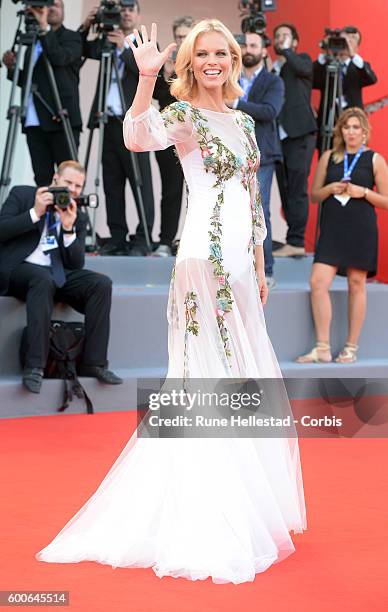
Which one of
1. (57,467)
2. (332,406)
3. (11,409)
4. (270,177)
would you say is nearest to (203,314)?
(57,467)

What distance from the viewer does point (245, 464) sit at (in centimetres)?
274

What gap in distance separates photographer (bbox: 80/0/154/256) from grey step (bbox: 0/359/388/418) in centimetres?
130

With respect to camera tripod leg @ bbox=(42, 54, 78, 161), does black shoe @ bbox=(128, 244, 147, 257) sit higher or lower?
lower

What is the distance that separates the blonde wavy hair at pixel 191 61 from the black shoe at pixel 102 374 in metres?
2.55

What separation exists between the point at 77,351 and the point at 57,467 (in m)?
1.26

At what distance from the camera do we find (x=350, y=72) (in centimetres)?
697

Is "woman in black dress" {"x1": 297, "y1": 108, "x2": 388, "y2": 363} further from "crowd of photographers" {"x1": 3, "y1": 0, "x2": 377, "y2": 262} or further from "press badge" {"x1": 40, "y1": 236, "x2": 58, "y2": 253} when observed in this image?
"press badge" {"x1": 40, "y1": 236, "x2": 58, "y2": 253}

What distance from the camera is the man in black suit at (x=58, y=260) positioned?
5191mm

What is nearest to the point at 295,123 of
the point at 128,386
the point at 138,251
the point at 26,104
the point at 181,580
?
the point at 138,251

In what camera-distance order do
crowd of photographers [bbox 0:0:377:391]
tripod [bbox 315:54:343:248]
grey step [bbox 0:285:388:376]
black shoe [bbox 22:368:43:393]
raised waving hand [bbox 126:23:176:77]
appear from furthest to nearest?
1. tripod [bbox 315:54:343:248]
2. crowd of photographers [bbox 0:0:377:391]
3. grey step [bbox 0:285:388:376]
4. black shoe [bbox 22:368:43:393]
5. raised waving hand [bbox 126:23:176:77]

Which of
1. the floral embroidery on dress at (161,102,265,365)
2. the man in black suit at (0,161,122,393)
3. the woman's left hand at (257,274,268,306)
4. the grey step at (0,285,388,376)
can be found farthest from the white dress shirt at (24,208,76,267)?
the floral embroidery on dress at (161,102,265,365)

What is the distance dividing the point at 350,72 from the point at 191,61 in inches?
171

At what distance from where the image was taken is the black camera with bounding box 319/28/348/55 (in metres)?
6.73

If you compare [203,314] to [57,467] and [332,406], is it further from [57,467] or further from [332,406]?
[332,406]
